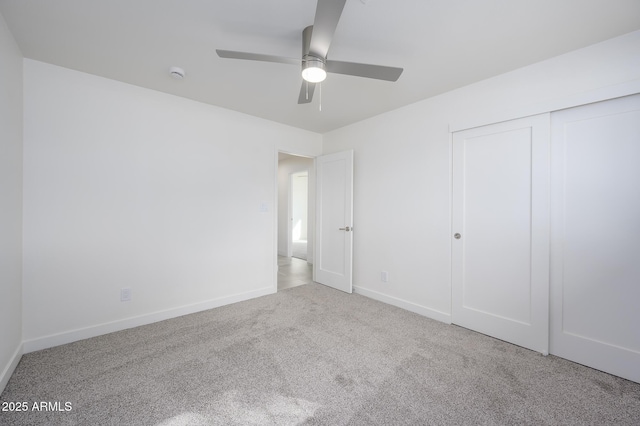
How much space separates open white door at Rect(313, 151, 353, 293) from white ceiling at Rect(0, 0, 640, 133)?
1.38 meters

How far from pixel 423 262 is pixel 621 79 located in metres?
2.10

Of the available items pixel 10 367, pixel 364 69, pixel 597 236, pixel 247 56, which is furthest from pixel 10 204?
pixel 597 236

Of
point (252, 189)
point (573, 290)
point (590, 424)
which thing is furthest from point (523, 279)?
point (252, 189)

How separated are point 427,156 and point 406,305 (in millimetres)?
1752

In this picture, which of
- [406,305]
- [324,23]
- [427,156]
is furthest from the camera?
[406,305]

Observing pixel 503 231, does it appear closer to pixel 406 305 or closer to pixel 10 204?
pixel 406 305

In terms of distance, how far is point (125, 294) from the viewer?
258 cm

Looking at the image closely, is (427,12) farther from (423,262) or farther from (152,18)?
(423,262)

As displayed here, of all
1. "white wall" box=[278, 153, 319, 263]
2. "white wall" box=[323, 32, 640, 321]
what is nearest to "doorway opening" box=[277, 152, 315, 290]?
"white wall" box=[278, 153, 319, 263]

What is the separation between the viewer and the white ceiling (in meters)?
1.61

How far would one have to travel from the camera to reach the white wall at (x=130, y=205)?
7.25 feet

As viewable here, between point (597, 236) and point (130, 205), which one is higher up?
point (130, 205)

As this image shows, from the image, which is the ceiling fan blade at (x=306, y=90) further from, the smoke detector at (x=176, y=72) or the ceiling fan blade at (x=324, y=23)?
the smoke detector at (x=176, y=72)

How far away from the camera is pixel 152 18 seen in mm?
1717
